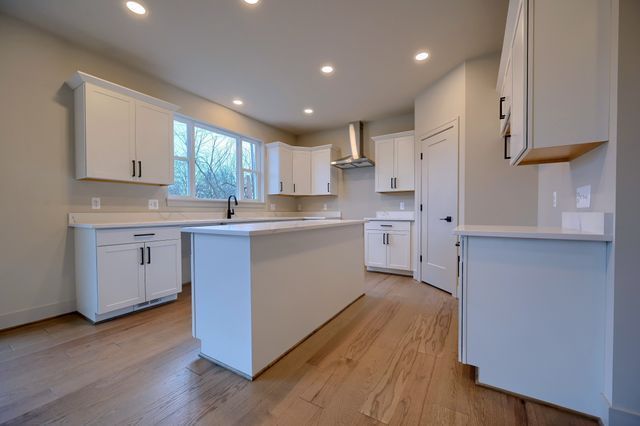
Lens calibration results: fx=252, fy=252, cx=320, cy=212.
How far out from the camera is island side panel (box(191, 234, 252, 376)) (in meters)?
1.52

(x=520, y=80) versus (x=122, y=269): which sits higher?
(x=520, y=80)

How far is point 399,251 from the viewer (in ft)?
13.1

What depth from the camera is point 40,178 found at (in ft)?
7.80

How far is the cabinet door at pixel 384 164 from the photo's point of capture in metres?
4.28

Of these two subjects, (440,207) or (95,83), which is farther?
(440,207)

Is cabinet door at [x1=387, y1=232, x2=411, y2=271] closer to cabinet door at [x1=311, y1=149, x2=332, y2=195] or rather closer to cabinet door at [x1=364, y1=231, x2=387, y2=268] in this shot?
cabinet door at [x1=364, y1=231, x2=387, y2=268]

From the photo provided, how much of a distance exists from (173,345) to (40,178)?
6.80 ft

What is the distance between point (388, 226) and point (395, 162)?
1093 millimetres

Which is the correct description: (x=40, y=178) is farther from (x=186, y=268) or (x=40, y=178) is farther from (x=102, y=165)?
(x=186, y=268)

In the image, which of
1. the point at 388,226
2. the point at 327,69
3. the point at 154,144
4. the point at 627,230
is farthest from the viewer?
the point at 388,226

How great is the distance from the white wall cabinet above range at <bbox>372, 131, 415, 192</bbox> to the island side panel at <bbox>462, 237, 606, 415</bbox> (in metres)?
2.83

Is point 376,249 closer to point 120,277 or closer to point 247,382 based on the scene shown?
point 247,382

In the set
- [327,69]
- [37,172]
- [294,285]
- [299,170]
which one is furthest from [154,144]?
[299,170]

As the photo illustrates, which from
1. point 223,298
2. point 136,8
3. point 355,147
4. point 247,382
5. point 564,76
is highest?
point 136,8
